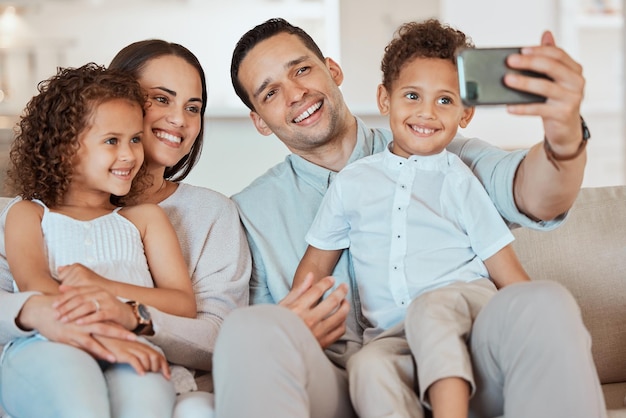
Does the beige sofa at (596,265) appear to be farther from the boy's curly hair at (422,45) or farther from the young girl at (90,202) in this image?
the young girl at (90,202)

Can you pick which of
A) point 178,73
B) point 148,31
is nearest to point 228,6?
point 148,31

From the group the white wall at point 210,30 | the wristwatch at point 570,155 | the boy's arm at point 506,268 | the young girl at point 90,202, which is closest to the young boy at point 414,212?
the boy's arm at point 506,268

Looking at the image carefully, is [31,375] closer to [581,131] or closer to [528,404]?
[528,404]

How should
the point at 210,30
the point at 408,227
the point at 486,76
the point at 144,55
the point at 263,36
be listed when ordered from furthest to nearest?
the point at 210,30
the point at 263,36
the point at 144,55
the point at 408,227
the point at 486,76

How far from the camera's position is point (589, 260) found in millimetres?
2070

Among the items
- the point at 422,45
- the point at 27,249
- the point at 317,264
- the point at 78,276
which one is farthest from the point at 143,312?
the point at 422,45

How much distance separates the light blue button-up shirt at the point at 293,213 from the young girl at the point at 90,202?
282 mm

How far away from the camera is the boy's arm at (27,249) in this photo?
1.60 m

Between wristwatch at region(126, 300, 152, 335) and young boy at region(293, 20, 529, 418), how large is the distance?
0.40m

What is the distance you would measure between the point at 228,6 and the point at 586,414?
12.9ft

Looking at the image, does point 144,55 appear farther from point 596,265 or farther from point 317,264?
point 596,265

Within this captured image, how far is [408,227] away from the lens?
5.71 feet

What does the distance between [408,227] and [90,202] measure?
668mm

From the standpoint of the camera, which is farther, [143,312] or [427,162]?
[427,162]
